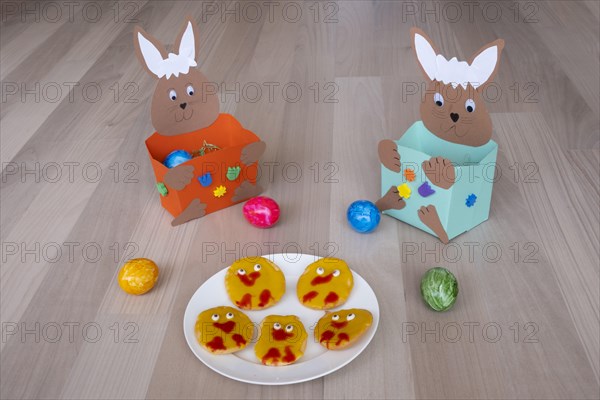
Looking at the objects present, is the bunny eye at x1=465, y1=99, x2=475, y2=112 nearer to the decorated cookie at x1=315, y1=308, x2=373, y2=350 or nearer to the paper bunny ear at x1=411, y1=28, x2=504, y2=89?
the paper bunny ear at x1=411, y1=28, x2=504, y2=89

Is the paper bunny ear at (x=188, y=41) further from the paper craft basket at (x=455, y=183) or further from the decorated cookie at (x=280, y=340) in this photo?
the decorated cookie at (x=280, y=340)

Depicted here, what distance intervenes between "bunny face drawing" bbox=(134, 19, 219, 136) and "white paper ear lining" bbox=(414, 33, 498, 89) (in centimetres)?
45

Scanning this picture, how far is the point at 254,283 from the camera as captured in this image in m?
1.16

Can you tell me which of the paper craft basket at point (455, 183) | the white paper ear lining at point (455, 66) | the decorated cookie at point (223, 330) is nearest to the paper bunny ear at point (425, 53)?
the white paper ear lining at point (455, 66)

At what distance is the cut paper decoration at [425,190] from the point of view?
1241 millimetres

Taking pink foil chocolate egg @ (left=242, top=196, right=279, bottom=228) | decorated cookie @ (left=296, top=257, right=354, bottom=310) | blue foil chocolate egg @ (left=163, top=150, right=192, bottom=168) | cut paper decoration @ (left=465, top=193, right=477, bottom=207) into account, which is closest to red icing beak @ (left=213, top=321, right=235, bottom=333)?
decorated cookie @ (left=296, top=257, right=354, bottom=310)

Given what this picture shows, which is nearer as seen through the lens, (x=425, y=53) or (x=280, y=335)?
(x=280, y=335)

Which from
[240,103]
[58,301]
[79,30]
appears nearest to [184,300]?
[58,301]

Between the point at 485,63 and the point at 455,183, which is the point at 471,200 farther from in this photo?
the point at 485,63

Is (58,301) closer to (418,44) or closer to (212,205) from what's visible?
(212,205)

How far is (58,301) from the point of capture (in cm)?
121

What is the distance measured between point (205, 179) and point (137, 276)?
264mm

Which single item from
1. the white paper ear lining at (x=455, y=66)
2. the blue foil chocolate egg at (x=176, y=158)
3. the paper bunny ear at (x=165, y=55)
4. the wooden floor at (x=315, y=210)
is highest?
the paper bunny ear at (x=165, y=55)

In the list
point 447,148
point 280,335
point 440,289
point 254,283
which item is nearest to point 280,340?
point 280,335
